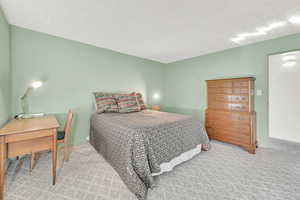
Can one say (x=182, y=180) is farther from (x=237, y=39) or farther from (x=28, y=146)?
(x=237, y=39)

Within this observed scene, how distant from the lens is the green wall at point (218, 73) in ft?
8.61

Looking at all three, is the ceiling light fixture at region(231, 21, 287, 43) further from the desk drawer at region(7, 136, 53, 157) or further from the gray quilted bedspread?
the desk drawer at region(7, 136, 53, 157)

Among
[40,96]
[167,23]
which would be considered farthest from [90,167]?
[167,23]

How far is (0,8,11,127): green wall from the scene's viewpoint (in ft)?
5.79

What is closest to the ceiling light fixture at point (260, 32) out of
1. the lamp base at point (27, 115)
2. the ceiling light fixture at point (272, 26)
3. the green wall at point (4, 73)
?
the ceiling light fixture at point (272, 26)

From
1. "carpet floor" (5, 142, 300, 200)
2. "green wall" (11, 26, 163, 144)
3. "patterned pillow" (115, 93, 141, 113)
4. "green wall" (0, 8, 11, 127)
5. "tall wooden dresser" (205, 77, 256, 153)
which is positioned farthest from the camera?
"patterned pillow" (115, 93, 141, 113)

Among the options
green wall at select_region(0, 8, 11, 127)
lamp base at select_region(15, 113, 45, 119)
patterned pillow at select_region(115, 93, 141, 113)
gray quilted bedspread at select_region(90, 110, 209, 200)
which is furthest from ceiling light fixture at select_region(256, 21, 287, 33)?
lamp base at select_region(15, 113, 45, 119)

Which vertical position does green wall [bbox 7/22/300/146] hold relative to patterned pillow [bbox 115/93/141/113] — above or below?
above

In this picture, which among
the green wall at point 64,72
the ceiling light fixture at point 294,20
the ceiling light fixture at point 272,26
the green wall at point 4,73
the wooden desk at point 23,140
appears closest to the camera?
the wooden desk at point 23,140

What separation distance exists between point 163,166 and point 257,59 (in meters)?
2.96

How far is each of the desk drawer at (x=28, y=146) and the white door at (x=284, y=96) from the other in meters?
3.96

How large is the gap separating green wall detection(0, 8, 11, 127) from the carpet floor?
85 cm

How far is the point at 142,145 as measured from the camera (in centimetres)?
152

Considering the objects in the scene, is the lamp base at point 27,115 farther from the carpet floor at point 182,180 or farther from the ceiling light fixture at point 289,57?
the ceiling light fixture at point 289,57
